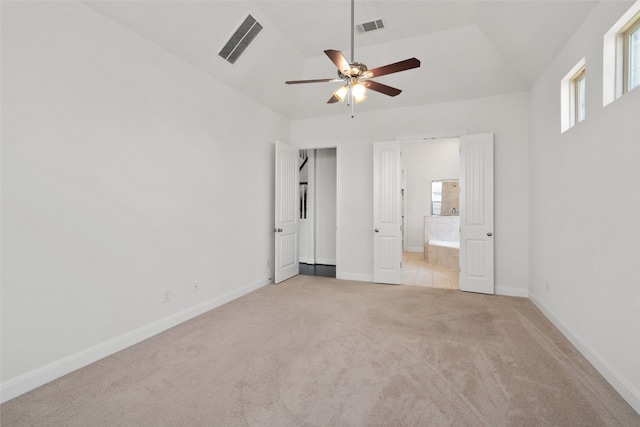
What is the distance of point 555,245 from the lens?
3.24 meters

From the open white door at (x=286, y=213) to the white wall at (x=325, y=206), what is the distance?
51.9 inches

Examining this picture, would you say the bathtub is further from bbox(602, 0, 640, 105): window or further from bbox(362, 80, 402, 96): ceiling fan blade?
bbox(362, 80, 402, 96): ceiling fan blade

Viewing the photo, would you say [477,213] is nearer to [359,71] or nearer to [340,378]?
[359,71]

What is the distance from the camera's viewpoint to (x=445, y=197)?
25.6 ft

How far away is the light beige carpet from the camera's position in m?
1.82

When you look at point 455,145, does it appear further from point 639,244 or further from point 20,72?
point 20,72

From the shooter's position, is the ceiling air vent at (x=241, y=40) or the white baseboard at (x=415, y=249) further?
the white baseboard at (x=415, y=249)

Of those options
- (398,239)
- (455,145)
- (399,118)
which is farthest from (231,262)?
(455,145)

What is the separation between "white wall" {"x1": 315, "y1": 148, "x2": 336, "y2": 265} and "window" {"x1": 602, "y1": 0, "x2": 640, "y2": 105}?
4707 millimetres

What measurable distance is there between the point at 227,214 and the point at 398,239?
2705 millimetres

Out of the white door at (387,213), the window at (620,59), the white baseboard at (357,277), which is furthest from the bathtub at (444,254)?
the window at (620,59)

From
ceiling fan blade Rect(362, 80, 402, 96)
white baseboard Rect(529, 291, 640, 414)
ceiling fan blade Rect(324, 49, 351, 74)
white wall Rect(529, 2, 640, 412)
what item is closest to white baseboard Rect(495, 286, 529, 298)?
white wall Rect(529, 2, 640, 412)

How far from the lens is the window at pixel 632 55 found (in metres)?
2.11

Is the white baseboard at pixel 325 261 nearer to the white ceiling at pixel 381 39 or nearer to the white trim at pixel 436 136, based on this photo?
the white trim at pixel 436 136
